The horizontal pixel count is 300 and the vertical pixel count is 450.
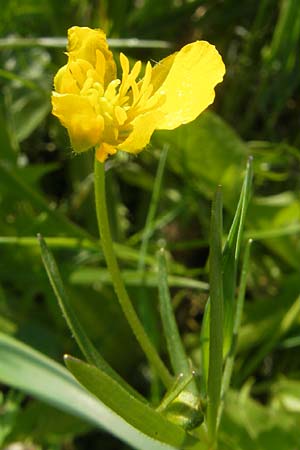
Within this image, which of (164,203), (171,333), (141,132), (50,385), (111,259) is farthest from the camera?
(164,203)

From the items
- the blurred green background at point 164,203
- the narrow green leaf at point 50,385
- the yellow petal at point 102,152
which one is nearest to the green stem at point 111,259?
the yellow petal at point 102,152

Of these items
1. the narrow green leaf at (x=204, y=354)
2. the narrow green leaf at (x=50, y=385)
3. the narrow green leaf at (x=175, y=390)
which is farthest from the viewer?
the narrow green leaf at (x=50, y=385)

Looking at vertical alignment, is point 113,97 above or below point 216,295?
above

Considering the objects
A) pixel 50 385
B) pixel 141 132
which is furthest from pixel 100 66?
pixel 50 385

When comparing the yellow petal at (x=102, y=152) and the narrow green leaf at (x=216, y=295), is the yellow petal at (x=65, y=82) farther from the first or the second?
the narrow green leaf at (x=216, y=295)

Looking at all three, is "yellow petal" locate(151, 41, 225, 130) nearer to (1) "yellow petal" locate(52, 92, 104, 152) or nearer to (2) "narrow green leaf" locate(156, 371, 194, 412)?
(1) "yellow petal" locate(52, 92, 104, 152)

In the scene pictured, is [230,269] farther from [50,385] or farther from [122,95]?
[50,385]
